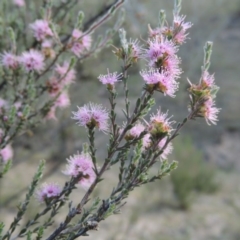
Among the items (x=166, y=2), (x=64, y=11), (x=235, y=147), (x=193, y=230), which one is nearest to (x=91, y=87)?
(x=193, y=230)

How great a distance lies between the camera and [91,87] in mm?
8422

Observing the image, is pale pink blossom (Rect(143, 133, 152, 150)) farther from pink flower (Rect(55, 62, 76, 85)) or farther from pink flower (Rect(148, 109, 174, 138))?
pink flower (Rect(55, 62, 76, 85))

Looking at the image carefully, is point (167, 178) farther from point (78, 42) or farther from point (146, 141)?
point (146, 141)

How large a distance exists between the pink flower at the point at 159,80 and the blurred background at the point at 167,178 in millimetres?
3284

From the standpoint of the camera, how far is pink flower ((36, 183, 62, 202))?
1.82 meters

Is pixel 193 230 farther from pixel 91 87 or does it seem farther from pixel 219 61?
pixel 219 61

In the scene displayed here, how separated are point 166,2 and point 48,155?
981cm

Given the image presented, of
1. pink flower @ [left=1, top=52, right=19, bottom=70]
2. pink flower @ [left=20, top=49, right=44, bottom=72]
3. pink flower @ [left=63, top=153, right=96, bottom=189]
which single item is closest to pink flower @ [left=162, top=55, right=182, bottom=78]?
pink flower @ [left=63, top=153, right=96, bottom=189]

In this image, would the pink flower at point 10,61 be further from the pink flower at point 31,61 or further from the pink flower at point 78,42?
the pink flower at point 78,42

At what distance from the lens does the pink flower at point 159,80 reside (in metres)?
1.47

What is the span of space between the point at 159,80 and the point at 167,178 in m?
9.21

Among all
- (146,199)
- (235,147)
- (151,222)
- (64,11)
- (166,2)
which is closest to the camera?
(64,11)

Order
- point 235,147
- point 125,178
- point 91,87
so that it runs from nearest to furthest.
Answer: point 125,178 < point 91,87 < point 235,147

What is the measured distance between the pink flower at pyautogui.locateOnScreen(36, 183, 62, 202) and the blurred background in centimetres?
298
